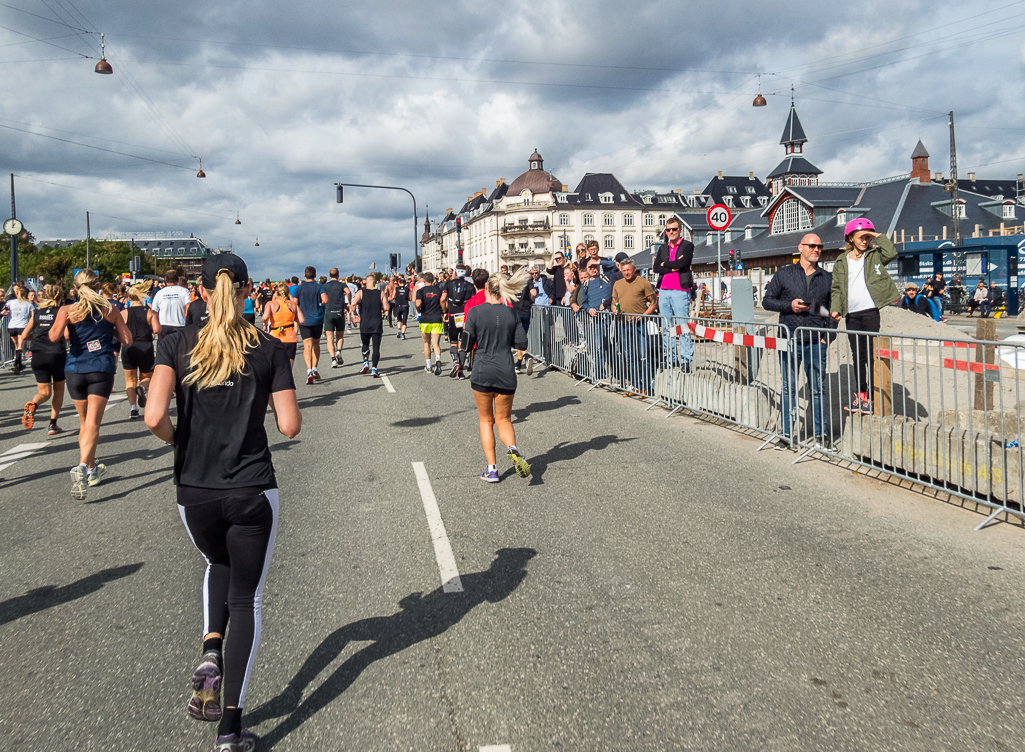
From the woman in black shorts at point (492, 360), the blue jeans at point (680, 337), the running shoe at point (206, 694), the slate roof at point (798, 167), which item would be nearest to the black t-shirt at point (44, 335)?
the woman in black shorts at point (492, 360)

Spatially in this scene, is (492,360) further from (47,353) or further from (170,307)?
(170,307)

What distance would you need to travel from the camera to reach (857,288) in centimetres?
762

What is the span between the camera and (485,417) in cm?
676

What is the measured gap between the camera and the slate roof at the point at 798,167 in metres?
93.2

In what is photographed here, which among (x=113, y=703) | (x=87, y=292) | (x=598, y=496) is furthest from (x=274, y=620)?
(x=87, y=292)

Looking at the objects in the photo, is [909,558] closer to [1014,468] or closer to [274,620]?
[1014,468]

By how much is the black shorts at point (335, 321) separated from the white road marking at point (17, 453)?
763 centimetres

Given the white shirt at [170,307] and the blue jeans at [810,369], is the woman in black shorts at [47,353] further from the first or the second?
the blue jeans at [810,369]

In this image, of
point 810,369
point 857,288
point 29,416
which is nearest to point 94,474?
point 29,416

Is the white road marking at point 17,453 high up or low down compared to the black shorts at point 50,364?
down

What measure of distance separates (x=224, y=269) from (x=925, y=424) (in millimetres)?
5383

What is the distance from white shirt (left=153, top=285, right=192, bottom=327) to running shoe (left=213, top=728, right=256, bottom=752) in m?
8.98

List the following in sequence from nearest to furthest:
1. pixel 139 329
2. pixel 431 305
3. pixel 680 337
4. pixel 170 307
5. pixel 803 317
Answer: pixel 803 317 → pixel 139 329 → pixel 680 337 → pixel 170 307 → pixel 431 305

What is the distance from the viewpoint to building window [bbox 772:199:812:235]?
182ft
